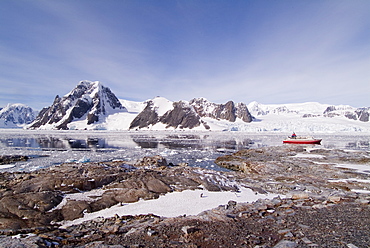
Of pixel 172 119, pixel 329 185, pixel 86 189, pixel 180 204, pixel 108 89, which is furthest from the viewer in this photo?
pixel 108 89

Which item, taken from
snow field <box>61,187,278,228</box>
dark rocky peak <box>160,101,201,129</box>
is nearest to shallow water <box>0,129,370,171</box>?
snow field <box>61,187,278,228</box>

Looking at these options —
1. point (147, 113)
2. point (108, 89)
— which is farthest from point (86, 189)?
point (108, 89)

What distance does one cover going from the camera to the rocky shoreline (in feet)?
16.3

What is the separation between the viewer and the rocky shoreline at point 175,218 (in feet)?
16.3

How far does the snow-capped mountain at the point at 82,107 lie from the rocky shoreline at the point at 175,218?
128723mm

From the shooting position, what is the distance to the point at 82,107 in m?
140

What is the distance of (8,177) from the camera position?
11344 mm

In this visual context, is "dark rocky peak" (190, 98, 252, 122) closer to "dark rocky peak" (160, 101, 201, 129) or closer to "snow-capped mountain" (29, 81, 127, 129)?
"dark rocky peak" (160, 101, 201, 129)

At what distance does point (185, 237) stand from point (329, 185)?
9286 millimetres

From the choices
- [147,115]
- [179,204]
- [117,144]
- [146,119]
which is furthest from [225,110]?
A: [179,204]

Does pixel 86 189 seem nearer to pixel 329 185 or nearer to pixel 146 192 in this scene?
pixel 146 192

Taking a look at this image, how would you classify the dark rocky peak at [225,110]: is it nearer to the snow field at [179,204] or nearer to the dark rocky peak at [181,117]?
the dark rocky peak at [181,117]

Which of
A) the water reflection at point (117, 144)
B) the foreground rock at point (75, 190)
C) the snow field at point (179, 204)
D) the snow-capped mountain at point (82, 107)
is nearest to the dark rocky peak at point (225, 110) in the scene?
the snow-capped mountain at point (82, 107)

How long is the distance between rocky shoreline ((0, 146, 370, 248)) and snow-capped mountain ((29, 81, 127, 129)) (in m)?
129
